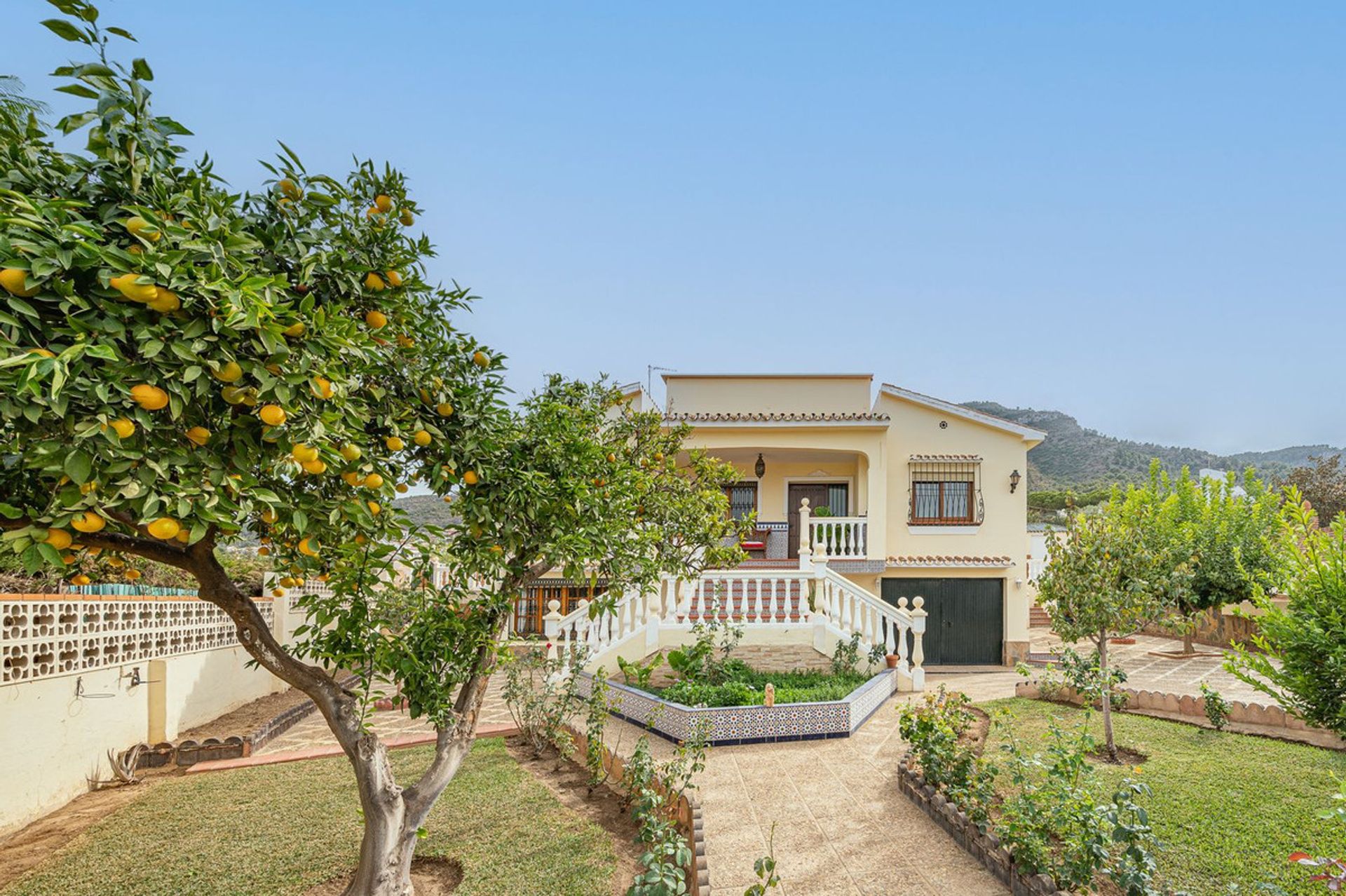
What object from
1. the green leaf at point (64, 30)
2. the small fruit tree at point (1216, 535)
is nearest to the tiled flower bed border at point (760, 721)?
the green leaf at point (64, 30)

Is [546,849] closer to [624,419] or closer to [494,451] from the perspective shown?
[494,451]

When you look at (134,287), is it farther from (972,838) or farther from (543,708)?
(543,708)

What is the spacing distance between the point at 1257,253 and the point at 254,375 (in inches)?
887

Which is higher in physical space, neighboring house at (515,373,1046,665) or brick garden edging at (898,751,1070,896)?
neighboring house at (515,373,1046,665)

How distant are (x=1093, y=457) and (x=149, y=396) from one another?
232 feet

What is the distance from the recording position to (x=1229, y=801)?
5805 mm

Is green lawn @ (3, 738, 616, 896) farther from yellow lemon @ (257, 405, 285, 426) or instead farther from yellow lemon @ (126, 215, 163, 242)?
yellow lemon @ (126, 215, 163, 242)

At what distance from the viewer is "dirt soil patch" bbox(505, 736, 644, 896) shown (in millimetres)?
4891

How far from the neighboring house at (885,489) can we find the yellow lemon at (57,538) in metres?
13.8

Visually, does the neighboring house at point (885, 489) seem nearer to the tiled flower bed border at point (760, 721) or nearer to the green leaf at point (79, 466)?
the tiled flower bed border at point (760, 721)

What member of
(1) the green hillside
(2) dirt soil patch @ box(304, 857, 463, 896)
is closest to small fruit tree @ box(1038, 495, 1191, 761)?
(2) dirt soil patch @ box(304, 857, 463, 896)

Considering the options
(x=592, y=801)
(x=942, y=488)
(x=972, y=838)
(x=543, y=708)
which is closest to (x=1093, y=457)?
(x=942, y=488)

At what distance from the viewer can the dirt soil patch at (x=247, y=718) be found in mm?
9086

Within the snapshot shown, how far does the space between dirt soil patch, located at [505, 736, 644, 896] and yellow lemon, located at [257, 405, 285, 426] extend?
371 centimetres
